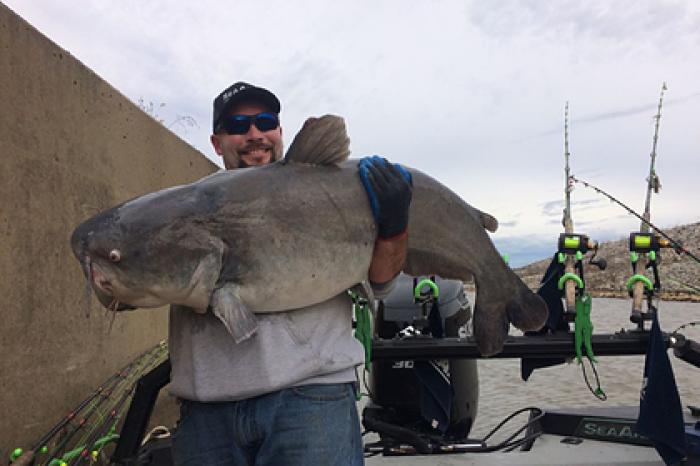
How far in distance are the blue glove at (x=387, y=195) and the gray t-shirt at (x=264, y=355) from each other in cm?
34

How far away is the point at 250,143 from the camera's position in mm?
2271

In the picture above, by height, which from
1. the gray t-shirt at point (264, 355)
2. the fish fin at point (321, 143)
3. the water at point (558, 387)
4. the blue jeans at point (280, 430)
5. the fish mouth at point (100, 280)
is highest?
the fish fin at point (321, 143)

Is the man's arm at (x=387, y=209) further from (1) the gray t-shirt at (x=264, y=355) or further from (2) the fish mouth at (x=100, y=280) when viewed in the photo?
(2) the fish mouth at (x=100, y=280)

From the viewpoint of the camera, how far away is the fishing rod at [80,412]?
2.55 metres

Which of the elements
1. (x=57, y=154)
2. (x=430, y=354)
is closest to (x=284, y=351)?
(x=430, y=354)

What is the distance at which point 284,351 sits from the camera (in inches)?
72.5

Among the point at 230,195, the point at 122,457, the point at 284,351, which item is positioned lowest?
the point at 122,457

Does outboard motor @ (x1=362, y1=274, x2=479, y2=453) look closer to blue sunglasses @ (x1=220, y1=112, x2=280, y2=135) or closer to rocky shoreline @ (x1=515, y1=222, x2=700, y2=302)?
blue sunglasses @ (x1=220, y1=112, x2=280, y2=135)

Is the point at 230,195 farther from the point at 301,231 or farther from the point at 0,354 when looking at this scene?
the point at 0,354

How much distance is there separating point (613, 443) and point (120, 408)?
10.5 ft

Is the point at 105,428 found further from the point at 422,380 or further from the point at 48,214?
the point at 422,380

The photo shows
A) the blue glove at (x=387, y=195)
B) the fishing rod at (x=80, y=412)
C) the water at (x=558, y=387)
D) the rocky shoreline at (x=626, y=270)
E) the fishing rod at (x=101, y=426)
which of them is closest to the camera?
the blue glove at (x=387, y=195)

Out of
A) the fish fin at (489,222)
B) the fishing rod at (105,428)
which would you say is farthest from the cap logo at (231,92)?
the fishing rod at (105,428)

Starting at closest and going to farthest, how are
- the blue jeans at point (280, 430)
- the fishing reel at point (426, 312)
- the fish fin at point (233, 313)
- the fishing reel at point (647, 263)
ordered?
the fish fin at point (233, 313) → the blue jeans at point (280, 430) → the fishing reel at point (647, 263) → the fishing reel at point (426, 312)
